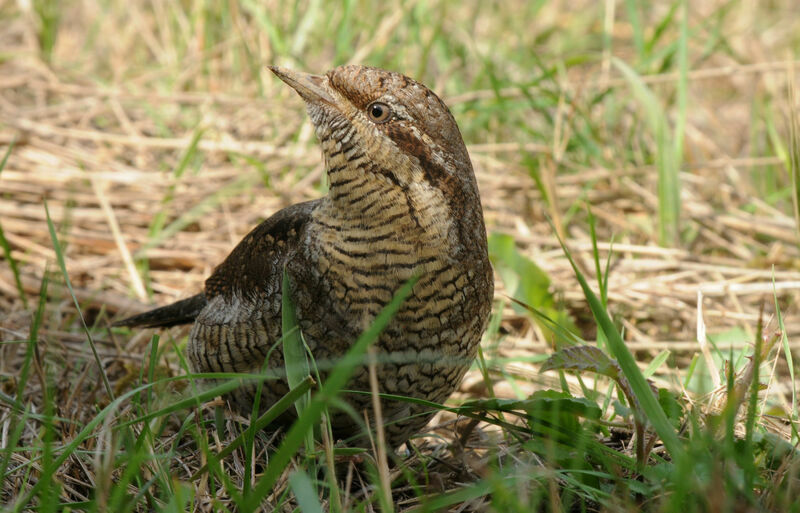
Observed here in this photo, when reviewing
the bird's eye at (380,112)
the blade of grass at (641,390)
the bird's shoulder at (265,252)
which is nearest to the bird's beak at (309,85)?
the bird's eye at (380,112)

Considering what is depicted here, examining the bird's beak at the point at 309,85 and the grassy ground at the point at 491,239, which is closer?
the grassy ground at the point at 491,239

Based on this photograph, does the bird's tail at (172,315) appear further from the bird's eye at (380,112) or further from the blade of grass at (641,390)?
the blade of grass at (641,390)

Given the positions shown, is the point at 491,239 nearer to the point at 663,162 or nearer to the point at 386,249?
the point at 663,162

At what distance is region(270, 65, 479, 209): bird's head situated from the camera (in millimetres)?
2291

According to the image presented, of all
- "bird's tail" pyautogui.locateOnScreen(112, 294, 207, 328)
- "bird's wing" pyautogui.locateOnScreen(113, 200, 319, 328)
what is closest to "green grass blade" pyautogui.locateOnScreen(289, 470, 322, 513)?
"bird's wing" pyautogui.locateOnScreen(113, 200, 319, 328)

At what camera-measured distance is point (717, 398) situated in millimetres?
2299

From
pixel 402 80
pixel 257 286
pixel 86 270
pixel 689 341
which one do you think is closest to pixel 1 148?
pixel 86 270

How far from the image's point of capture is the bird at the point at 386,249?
89.2 inches

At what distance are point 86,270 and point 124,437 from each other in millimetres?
2241

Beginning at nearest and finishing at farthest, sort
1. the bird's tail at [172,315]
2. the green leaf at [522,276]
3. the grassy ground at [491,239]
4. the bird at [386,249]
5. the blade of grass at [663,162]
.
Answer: the grassy ground at [491,239], the bird at [386,249], the bird's tail at [172,315], the green leaf at [522,276], the blade of grass at [663,162]

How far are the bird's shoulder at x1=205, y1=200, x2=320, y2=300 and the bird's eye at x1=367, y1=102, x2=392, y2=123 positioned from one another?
34cm

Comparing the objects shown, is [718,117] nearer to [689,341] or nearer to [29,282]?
[689,341]

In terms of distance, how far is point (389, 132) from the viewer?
229 cm

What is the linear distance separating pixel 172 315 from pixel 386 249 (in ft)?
4.28
